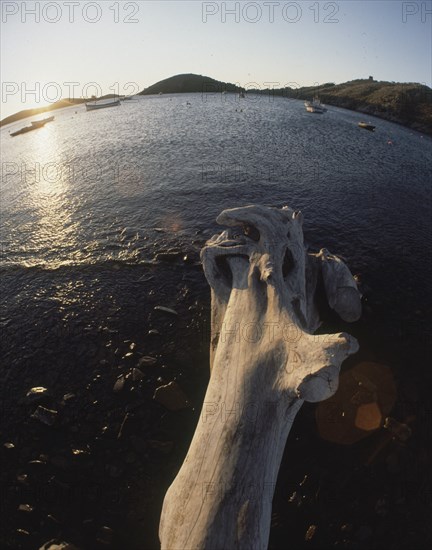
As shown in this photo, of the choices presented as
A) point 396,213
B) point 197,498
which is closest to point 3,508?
point 197,498

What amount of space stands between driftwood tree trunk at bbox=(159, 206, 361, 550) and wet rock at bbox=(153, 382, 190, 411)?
4.07 ft

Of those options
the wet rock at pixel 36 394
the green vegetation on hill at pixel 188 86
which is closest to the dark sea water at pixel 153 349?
the wet rock at pixel 36 394

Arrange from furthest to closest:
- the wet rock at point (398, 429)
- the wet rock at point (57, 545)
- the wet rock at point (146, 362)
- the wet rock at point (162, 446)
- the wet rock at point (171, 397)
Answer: the wet rock at point (146, 362) < the wet rock at point (171, 397) < the wet rock at point (398, 429) < the wet rock at point (162, 446) < the wet rock at point (57, 545)

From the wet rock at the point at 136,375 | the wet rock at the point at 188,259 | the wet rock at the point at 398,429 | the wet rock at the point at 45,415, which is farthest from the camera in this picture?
the wet rock at the point at 188,259

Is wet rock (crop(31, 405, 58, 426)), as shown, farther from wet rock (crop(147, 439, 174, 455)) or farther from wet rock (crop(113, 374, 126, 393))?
wet rock (crop(147, 439, 174, 455))

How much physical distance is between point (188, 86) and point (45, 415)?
166 m

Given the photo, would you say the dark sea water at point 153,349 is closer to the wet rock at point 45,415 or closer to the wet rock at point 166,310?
the wet rock at point 45,415

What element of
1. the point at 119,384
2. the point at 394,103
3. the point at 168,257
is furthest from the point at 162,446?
the point at 394,103

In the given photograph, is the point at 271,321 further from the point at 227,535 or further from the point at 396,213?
the point at 396,213

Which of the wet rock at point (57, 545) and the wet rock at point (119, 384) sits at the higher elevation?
the wet rock at point (119, 384)

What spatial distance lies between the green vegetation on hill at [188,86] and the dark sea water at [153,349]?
144 meters

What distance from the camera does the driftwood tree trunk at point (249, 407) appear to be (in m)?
3.32

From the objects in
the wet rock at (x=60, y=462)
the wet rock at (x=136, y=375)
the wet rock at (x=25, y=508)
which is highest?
the wet rock at (x=136, y=375)

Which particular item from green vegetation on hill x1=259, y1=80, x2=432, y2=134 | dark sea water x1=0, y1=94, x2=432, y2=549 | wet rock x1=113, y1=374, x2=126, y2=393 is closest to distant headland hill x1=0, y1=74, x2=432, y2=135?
green vegetation on hill x1=259, y1=80, x2=432, y2=134
